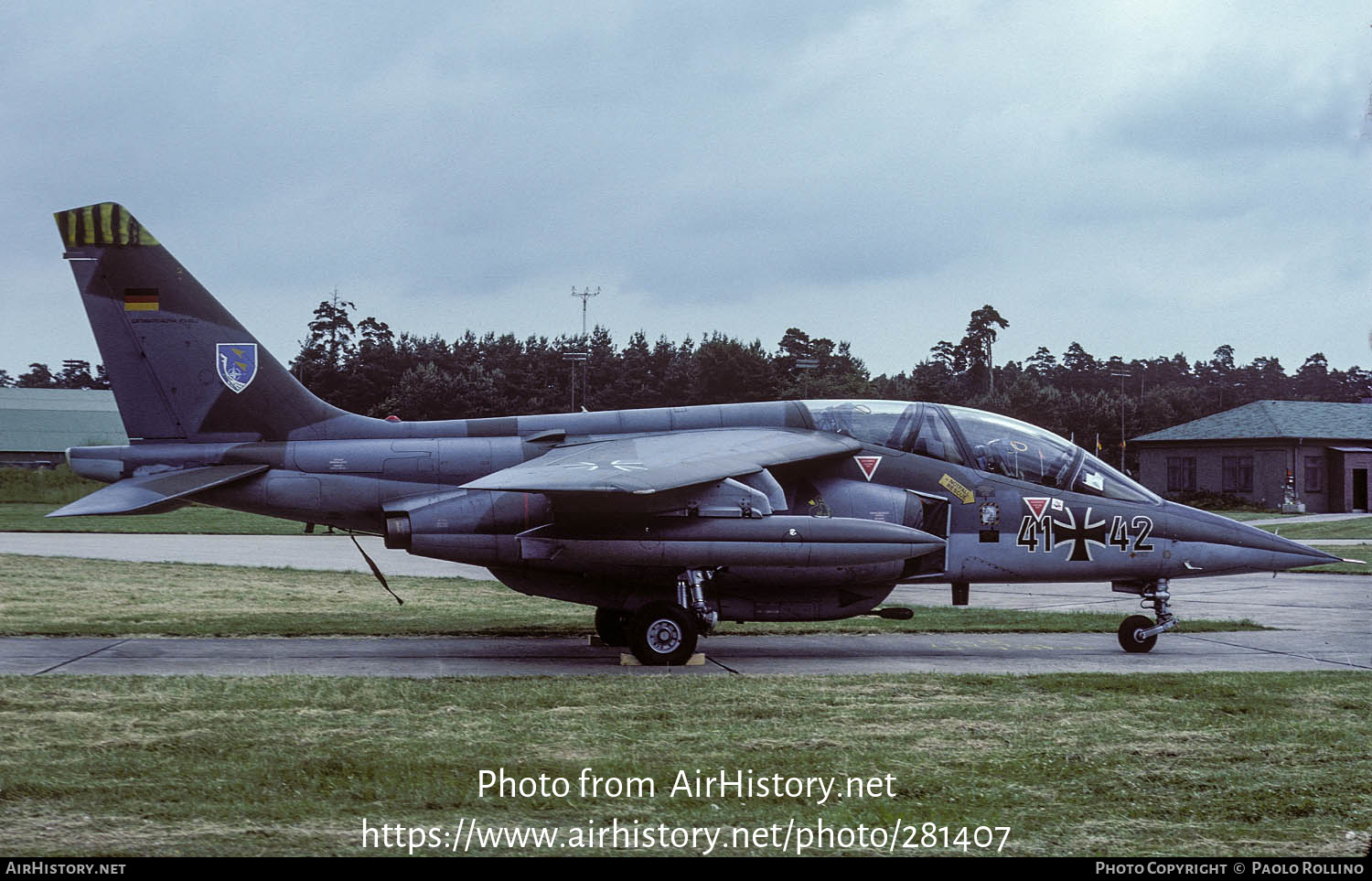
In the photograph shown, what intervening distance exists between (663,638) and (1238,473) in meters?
53.4

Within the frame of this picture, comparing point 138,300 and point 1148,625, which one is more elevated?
point 138,300

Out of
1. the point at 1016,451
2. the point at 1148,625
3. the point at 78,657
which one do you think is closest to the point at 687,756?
the point at 1016,451

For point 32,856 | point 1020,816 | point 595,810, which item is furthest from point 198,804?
point 1020,816

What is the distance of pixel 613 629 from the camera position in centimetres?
1381

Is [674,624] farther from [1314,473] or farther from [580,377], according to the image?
[1314,473]

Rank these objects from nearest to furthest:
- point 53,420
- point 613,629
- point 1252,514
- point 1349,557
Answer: point 613,629, point 1349,557, point 1252,514, point 53,420

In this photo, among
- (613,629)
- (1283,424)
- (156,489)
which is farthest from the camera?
(1283,424)

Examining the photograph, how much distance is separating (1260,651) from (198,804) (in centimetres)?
1177

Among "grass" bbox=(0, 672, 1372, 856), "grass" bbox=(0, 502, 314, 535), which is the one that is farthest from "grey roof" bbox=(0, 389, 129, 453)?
"grass" bbox=(0, 672, 1372, 856)

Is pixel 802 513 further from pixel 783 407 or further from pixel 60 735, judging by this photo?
pixel 60 735

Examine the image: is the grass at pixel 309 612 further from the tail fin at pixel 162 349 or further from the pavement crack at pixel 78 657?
the tail fin at pixel 162 349

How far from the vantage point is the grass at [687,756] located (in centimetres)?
594

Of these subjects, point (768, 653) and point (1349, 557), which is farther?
point (1349, 557)

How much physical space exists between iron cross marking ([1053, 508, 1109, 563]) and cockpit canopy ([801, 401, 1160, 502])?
→ 416mm
